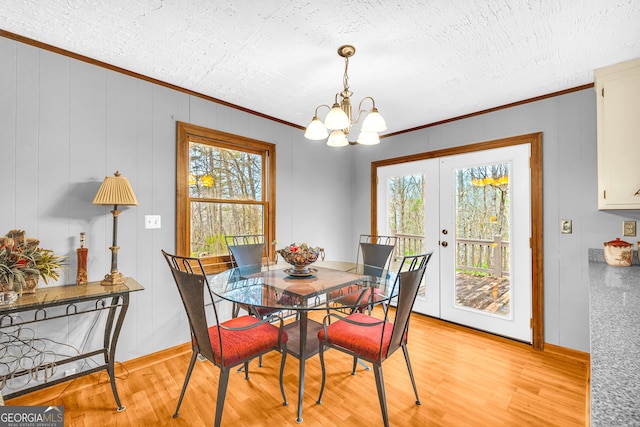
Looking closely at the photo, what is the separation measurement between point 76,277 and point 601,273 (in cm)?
364

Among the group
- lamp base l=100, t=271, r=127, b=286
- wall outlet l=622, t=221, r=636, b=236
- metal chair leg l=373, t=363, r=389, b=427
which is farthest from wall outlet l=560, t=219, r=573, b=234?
lamp base l=100, t=271, r=127, b=286

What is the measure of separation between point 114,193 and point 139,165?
16.8 inches

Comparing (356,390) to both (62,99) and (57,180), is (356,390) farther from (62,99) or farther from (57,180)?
(62,99)

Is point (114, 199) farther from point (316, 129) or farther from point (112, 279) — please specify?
point (316, 129)

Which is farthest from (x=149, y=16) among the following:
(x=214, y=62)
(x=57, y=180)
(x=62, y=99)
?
(x=57, y=180)

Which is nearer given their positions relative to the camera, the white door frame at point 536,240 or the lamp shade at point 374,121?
the lamp shade at point 374,121

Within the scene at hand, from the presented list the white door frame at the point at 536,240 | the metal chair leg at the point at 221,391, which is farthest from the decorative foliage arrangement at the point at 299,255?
the white door frame at the point at 536,240

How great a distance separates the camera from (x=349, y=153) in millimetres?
4352

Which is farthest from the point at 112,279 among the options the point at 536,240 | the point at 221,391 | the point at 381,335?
the point at 536,240

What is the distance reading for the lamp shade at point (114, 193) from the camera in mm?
2085

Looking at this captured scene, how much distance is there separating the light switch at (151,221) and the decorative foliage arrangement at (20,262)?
0.66 m

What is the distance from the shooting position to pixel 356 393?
211 cm

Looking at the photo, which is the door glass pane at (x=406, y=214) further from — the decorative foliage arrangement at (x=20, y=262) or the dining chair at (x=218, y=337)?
the decorative foliage arrangement at (x=20, y=262)

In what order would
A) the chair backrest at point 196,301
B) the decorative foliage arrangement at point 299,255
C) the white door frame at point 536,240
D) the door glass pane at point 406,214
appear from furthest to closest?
1. the door glass pane at point 406,214
2. the white door frame at point 536,240
3. the decorative foliage arrangement at point 299,255
4. the chair backrest at point 196,301
